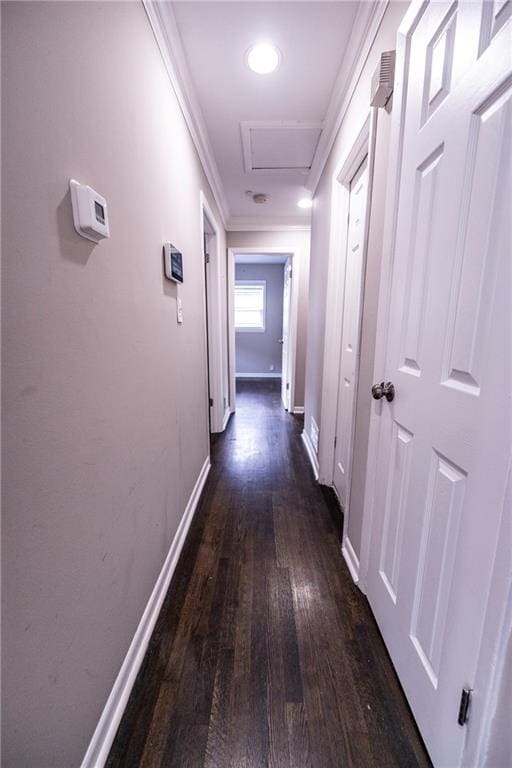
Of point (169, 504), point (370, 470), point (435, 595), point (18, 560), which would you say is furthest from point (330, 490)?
point (18, 560)

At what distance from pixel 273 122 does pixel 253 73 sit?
15.0 inches

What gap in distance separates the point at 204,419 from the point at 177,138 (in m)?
1.74

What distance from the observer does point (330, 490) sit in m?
2.12

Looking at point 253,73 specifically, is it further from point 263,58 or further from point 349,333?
point 349,333

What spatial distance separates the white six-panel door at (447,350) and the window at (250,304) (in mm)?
5034

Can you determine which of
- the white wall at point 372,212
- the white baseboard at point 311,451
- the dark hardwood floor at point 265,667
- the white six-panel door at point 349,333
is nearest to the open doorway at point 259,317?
the white baseboard at point 311,451

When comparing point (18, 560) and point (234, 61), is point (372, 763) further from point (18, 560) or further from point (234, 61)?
point (234, 61)

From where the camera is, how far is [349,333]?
1.79 meters

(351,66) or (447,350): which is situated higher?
(351,66)

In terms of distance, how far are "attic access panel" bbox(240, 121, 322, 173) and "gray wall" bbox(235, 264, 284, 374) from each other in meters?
3.44

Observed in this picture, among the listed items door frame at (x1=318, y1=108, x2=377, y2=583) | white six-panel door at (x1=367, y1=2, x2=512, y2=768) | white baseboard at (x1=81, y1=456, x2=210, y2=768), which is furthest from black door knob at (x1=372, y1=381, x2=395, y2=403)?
white baseboard at (x1=81, y1=456, x2=210, y2=768)

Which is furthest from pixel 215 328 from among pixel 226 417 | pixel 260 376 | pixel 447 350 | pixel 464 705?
pixel 260 376

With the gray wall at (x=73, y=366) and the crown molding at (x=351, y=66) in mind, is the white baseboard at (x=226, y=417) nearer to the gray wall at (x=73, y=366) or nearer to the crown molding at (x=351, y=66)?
the gray wall at (x=73, y=366)

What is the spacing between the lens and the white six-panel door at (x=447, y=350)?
0.57 metres
